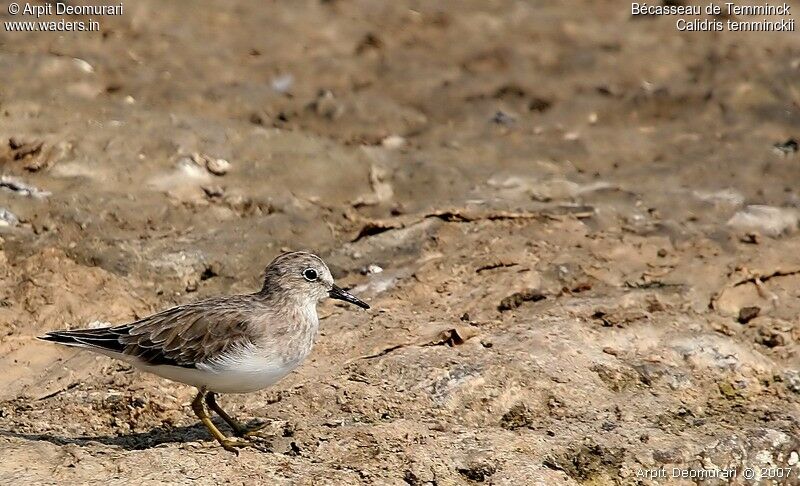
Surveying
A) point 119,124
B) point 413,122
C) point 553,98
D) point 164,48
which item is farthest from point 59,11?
point 553,98

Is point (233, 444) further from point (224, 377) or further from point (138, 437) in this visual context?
point (138, 437)

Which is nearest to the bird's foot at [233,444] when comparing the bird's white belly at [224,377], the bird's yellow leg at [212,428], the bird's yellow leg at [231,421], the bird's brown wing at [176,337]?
the bird's yellow leg at [212,428]

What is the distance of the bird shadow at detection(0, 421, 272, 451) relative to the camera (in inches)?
289

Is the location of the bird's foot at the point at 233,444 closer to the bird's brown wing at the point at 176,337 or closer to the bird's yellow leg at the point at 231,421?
the bird's yellow leg at the point at 231,421

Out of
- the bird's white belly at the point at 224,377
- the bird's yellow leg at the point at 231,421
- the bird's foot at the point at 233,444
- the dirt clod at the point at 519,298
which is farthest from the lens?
the dirt clod at the point at 519,298

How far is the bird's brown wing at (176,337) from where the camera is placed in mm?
7617

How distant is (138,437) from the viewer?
760cm

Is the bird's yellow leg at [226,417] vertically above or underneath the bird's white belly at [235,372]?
underneath

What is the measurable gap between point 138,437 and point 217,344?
0.77 meters

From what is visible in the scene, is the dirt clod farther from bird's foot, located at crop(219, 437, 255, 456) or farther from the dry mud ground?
bird's foot, located at crop(219, 437, 255, 456)

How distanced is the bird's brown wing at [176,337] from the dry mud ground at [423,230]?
1.59 feet

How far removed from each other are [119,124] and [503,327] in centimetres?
433

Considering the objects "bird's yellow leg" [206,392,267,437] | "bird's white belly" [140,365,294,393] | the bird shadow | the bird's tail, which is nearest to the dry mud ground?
the bird shadow

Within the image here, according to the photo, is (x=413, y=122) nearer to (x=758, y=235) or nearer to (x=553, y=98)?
(x=553, y=98)
